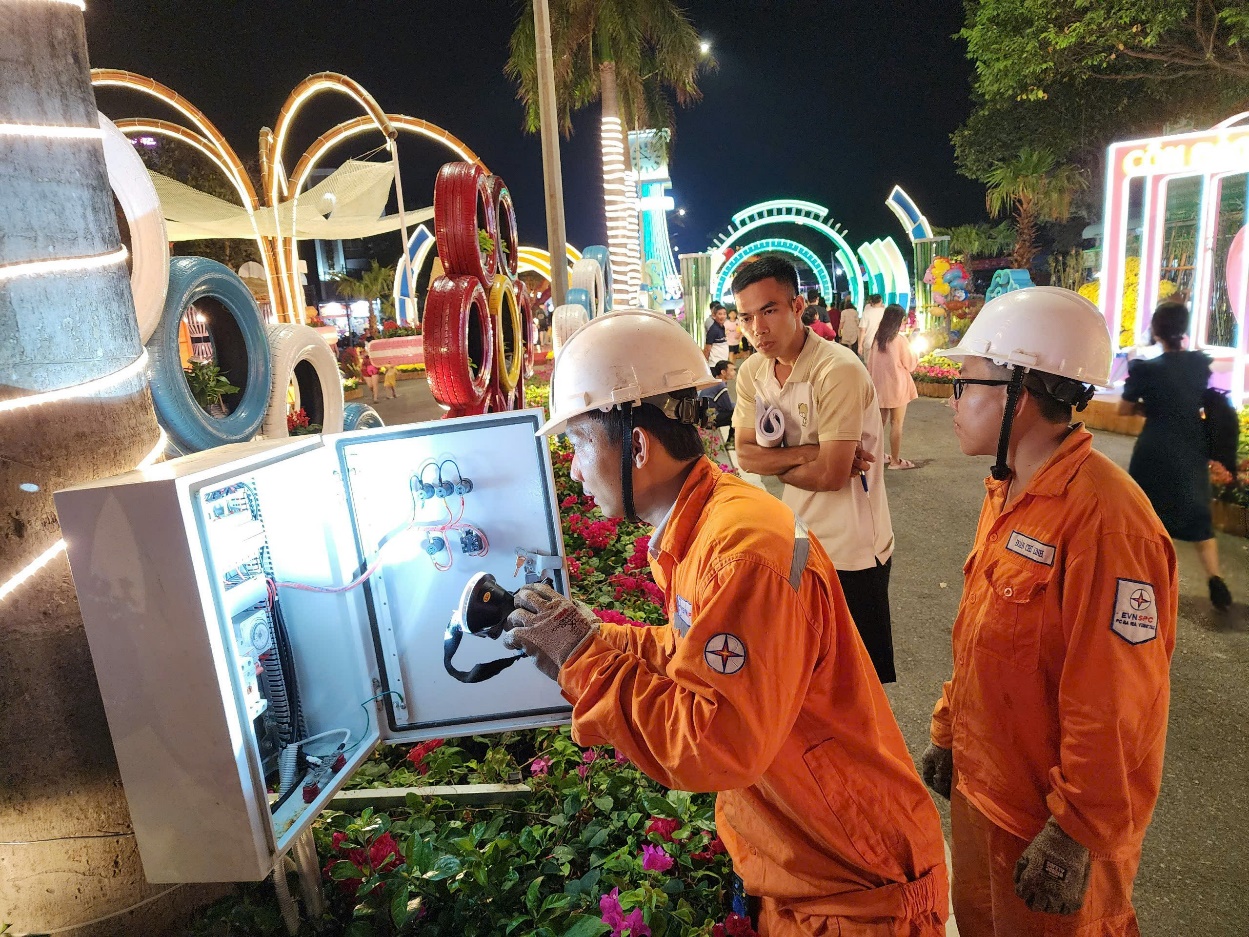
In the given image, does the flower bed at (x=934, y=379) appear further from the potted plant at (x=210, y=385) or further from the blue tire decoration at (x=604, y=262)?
the potted plant at (x=210, y=385)

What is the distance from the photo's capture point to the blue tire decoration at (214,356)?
2.86 m

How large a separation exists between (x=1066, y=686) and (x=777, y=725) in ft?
3.04

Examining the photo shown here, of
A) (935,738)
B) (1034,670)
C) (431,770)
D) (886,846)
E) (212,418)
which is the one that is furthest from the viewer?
(431,770)

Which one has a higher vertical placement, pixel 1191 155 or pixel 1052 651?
pixel 1191 155

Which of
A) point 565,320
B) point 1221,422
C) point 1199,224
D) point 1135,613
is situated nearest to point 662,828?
point 1135,613

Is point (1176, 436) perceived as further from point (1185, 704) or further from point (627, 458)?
point (627, 458)

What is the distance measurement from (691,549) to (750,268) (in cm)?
228

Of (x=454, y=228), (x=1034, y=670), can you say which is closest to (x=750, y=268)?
(x=1034, y=670)

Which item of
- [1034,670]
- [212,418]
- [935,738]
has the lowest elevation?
[935,738]

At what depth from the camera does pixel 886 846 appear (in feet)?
5.64

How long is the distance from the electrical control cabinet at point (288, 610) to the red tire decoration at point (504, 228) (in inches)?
213

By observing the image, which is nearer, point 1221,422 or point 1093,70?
point 1221,422

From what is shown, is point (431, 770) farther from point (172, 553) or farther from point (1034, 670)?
point (1034, 670)

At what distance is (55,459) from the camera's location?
6.50 ft
